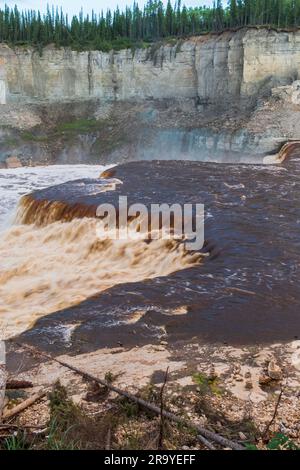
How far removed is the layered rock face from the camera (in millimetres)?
30672

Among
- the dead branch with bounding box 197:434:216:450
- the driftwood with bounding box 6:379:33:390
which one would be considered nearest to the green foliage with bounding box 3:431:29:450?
the driftwood with bounding box 6:379:33:390

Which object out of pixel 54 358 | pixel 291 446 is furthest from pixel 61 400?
pixel 291 446

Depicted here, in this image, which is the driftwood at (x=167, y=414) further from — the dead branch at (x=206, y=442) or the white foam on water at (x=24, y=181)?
the white foam on water at (x=24, y=181)

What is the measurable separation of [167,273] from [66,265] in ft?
9.00

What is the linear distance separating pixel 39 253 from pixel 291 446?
9311 millimetres

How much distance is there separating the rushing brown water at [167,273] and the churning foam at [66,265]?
0.03 meters

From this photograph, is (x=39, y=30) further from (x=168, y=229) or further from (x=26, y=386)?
(x=26, y=386)

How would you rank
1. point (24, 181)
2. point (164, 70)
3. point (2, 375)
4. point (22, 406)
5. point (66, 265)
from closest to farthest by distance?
point (22, 406) < point (2, 375) < point (66, 265) < point (24, 181) < point (164, 70)

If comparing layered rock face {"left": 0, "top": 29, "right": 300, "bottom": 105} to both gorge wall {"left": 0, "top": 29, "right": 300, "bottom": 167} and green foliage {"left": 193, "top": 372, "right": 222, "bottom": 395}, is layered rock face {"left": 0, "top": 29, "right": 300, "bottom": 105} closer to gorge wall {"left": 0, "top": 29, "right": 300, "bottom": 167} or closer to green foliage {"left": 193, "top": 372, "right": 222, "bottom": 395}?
gorge wall {"left": 0, "top": 29, "right": 300, "bottom": 167}

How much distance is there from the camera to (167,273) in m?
9.60

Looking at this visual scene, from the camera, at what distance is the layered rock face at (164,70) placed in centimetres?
3067

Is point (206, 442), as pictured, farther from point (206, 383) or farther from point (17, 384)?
point (17, 384)

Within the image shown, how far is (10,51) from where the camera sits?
38.1 meters

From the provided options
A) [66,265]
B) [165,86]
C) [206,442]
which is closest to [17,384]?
[206,442]
